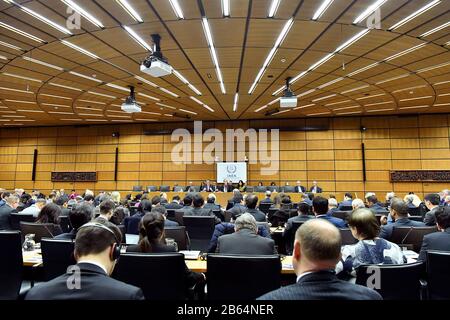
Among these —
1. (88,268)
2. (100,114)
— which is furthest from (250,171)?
(88,268)

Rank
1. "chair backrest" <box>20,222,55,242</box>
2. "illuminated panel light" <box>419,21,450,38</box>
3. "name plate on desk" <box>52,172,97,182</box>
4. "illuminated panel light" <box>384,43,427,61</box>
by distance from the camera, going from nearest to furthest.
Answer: "chair backrest" <box>20,222,55,242</box> < "illuminated panel light" <box>419,21,450,38</box> < "illuminated panel light" <box>384,43,427,61</box> < "name plate on desk" <box>52,172,97,182</box>

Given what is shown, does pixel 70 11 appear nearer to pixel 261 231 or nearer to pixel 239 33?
pixel 239 33

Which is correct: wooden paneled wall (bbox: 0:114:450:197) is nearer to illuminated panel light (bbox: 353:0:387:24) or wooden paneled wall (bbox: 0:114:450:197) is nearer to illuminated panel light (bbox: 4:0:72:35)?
illuminated panel light (bbox: 353:0:387:24)

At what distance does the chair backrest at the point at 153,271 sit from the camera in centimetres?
207

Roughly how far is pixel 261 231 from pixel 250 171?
1096 cm

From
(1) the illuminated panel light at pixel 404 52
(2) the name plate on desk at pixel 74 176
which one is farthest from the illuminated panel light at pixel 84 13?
(2) the name plate on desk at pixel 74 176

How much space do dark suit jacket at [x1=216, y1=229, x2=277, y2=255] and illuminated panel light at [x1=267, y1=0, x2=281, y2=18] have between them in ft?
12.5

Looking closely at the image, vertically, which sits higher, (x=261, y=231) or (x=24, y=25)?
(x=24, y=25)

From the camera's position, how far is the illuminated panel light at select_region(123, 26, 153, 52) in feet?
17.9

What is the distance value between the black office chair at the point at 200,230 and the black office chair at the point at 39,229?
5.84ft

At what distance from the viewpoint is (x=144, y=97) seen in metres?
10.3

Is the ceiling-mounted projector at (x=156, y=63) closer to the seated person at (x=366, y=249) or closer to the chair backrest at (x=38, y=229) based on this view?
the chair backrest at (x=38, y=229)

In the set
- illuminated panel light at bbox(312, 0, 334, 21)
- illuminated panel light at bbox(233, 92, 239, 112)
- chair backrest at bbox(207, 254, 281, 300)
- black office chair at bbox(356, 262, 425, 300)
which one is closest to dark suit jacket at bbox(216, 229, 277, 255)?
chair backrest at bbox(207, 254, 281, 300)

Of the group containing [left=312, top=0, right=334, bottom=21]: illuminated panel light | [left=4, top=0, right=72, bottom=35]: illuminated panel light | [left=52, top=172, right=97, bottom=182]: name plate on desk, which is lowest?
[left=52, top=172, right=97, bottom=182]: name plate on desk
